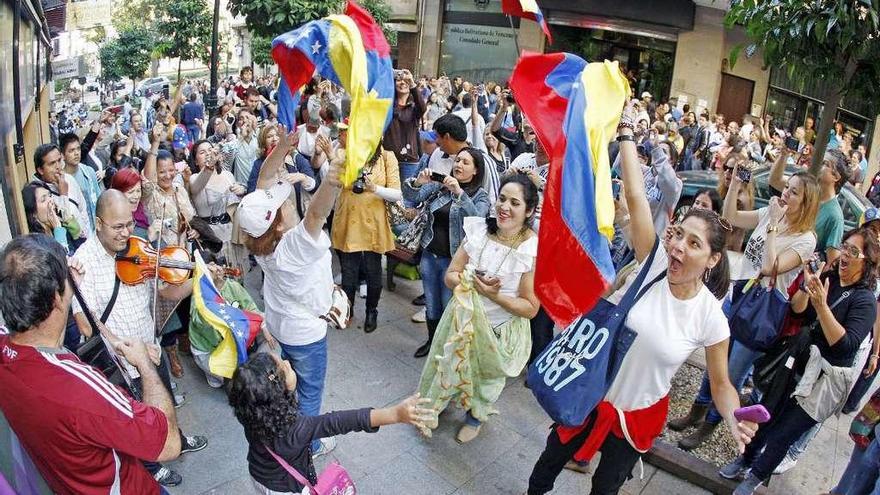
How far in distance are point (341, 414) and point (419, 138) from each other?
5.31m

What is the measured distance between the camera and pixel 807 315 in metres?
3.96

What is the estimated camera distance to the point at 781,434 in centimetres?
367

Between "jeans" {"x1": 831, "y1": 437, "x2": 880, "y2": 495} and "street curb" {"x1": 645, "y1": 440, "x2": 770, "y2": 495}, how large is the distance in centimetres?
51

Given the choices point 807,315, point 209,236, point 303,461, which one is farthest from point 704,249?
point 209,236

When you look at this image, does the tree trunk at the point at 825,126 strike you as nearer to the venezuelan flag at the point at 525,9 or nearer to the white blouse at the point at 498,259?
the venezuelan flag at the point at 525,9

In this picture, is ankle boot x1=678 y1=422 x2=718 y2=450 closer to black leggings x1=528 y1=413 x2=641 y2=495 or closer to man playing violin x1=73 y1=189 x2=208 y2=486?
black leggings x1=528 y1=413 x2=641 y2=495

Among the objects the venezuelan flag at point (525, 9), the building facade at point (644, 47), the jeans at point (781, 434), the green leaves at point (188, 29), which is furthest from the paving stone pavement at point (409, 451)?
the green leaves at point (188, 29)

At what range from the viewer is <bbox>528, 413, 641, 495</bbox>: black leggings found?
3109 mm

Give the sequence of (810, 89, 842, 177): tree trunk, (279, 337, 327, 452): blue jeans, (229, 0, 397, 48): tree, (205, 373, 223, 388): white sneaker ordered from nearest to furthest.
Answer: (279, 337, 327, 452): blue jeans → (810, 89, 842, 177): tree trunk → (205, 373, 223, 388): white sneaker → (229, 0, 397, 48): tree

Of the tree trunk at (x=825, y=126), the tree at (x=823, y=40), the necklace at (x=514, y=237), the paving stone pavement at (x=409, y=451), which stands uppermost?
the tree at (x=823, y=40)

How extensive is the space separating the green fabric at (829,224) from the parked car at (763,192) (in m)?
3.12

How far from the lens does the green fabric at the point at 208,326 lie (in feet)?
14.6

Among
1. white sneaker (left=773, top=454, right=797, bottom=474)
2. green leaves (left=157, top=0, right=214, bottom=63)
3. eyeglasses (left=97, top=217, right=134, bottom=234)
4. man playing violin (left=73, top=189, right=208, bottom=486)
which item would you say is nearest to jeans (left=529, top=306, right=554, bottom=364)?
white sneaker (left=773, top=454, right=797, bottom=474)

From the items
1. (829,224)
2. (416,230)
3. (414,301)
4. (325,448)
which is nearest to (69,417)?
(325,448)
